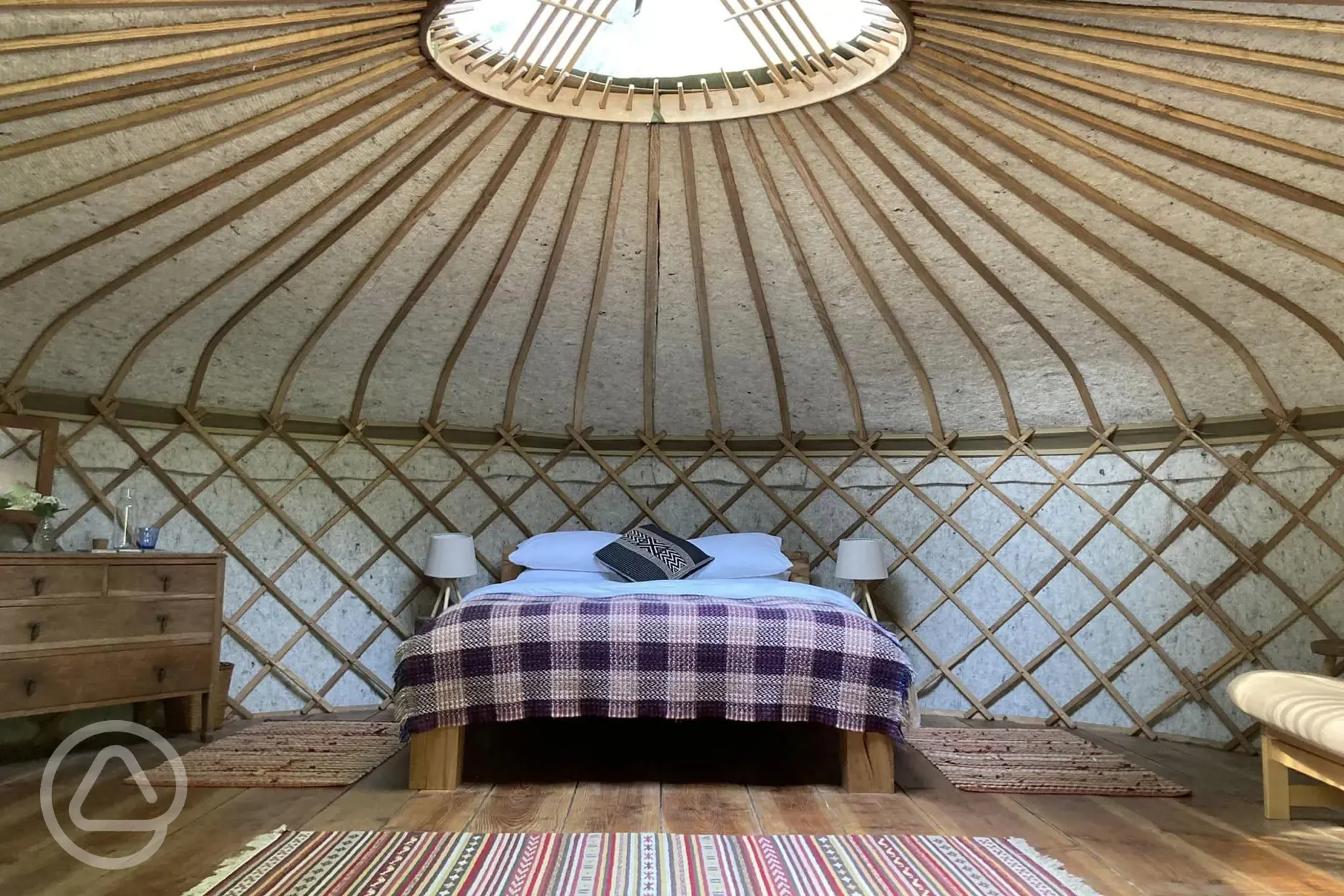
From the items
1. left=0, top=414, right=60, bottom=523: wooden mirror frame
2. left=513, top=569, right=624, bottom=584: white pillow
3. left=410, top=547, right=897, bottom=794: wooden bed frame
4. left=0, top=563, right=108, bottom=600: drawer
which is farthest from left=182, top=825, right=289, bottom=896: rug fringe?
left=0, top=414, right=60, bottom=523: wooden mirror frame

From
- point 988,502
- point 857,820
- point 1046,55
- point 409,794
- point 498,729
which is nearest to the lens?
point 1046,55

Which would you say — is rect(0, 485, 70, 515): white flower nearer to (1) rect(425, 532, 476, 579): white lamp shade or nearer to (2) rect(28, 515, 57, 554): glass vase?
(2) rect(28, 515, 57, 554): glass vase

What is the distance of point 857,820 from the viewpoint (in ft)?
7.41

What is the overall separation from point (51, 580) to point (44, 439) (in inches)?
30.1

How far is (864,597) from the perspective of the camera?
13.2ft

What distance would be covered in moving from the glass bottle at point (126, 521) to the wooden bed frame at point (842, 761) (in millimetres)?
1548

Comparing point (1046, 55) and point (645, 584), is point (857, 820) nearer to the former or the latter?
point (645, 584)

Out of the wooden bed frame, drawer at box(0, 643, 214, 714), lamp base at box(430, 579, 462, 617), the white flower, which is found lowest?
the wooden bed frame

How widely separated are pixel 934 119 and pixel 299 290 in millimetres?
2183

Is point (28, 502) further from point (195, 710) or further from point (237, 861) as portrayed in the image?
point (237, 861)

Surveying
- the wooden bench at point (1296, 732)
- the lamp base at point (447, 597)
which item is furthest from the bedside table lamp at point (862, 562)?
the lamp base at point (447, 597)

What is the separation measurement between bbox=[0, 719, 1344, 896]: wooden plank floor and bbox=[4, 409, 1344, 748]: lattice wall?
2.07 ft

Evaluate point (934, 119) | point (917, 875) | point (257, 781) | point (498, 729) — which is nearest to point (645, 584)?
point (498, 729)

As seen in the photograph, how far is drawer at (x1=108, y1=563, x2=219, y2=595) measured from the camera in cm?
291
